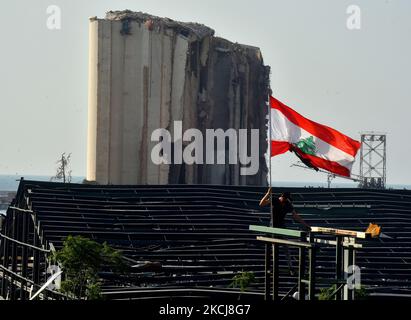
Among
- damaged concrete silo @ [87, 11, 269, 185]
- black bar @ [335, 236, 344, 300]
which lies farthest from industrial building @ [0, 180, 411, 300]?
damaged concrete silo @ [87, 11, 269, 185]

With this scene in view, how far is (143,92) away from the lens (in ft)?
310

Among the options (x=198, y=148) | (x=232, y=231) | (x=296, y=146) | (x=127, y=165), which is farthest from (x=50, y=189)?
(x=198, y=148)

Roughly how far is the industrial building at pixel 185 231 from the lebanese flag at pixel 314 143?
51.1ft

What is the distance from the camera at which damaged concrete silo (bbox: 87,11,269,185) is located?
304 ft

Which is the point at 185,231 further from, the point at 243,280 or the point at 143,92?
the point at 143,92

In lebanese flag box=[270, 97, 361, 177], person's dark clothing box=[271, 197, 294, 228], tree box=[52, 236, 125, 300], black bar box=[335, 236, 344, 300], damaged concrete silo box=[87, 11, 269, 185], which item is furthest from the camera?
damaged concrete silo box=[87, 11, 269, 185]

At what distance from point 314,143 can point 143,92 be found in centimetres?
7021

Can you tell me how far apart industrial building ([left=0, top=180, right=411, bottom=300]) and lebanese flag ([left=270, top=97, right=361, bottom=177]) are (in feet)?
51.1

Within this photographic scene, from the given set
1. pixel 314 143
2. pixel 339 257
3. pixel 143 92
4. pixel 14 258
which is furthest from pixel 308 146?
pixel 143 92

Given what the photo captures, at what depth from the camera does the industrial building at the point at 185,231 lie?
155 ft

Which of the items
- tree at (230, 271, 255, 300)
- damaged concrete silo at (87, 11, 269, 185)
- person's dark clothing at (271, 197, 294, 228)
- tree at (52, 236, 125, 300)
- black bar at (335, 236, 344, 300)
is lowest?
tree at (230, 271, 255, 300)

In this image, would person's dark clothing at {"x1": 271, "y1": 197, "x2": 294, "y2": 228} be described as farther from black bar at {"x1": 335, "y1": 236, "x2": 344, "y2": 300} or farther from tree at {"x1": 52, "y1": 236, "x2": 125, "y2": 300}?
tree at {"x1": 52, "y1": 236, "x2": 125, "y2": 300}

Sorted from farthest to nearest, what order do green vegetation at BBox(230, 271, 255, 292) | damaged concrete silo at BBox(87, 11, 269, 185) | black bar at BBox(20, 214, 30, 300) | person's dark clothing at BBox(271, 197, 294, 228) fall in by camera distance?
damaged concrete silo at BBox(87, 11, 269, 185) → black bar at BBox(20, 214, 30, 300) → green vegetation at BBox(230, 271, 255, 292) → person's dark clothing at BBox(271, 197, 294, 228)
